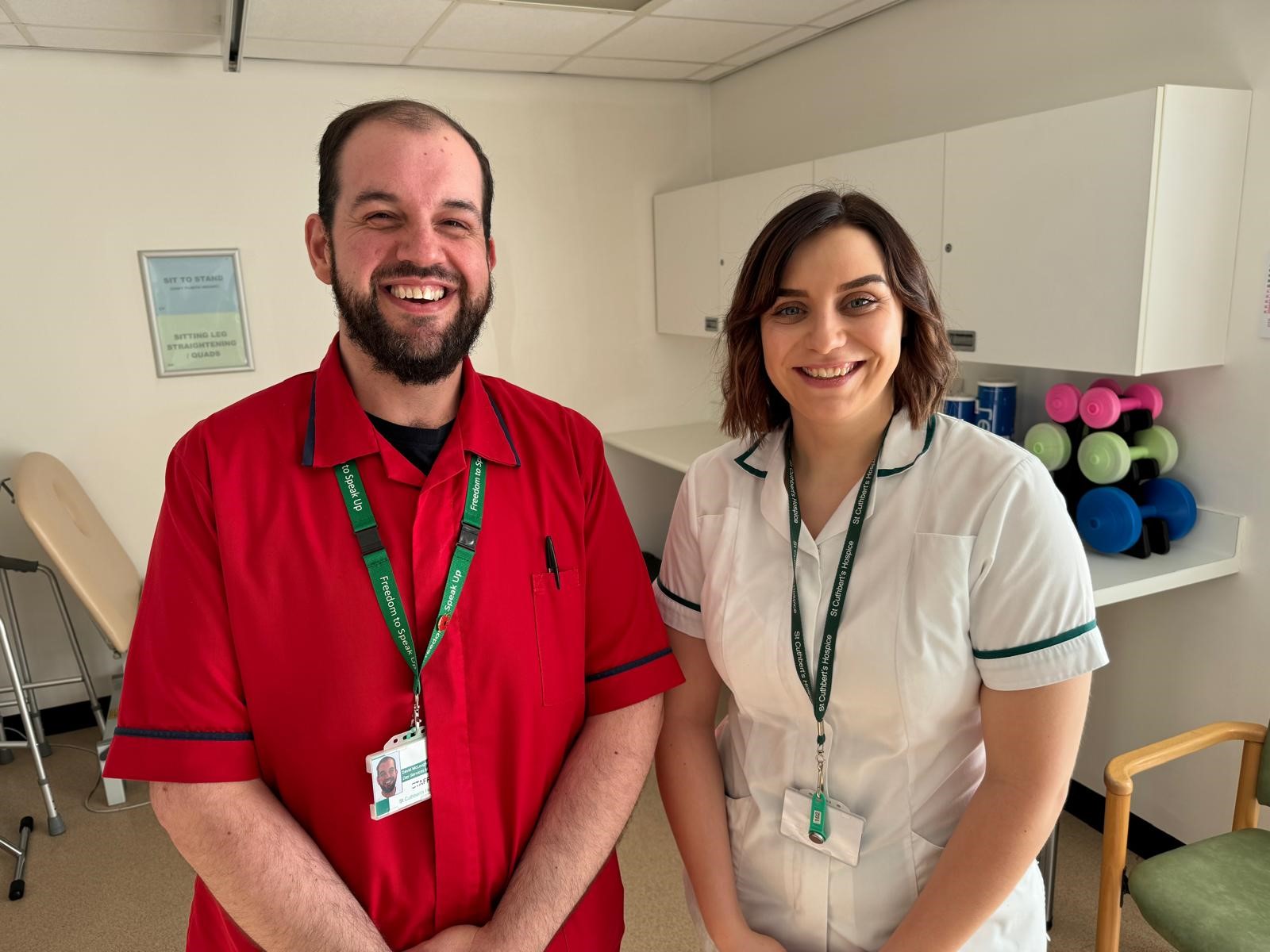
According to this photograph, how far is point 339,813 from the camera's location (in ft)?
3.79

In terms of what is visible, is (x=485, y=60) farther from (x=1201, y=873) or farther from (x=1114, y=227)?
(x=1201, y=873)

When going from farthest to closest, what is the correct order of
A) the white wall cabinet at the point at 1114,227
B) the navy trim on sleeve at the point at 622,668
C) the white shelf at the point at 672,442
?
the white shelf at the point at 672,442 < the white wall cabinet at the point at 1114,227 < the navy trim on sleeve at the point at 622,668

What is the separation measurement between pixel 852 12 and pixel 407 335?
110 inches

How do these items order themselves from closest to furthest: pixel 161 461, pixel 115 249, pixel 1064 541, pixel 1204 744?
pixel 1064 541, pixel 1204 744, pixel 115 249, pixel 161 461

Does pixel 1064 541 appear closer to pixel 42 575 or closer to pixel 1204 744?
pixel 1204 744

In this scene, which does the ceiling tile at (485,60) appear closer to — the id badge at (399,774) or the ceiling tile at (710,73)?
the ceiling tile at (710,73)

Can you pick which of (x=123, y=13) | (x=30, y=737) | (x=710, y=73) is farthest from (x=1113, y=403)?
(x=30, y=737)

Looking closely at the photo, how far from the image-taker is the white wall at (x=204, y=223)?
11.3 ft

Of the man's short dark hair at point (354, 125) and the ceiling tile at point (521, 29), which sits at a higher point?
the ceiling tile at point (521, 29)

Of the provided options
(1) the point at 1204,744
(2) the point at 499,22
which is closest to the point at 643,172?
(2) the point at 499,22

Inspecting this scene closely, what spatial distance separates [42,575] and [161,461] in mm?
656

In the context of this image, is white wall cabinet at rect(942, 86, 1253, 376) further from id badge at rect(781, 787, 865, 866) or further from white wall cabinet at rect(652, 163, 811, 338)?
id badge at rect(781, 787, 865, 866)

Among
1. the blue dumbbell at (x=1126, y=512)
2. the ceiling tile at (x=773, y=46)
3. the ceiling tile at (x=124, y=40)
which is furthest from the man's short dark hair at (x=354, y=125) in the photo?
the ceiling tile at (x=773, y=46)

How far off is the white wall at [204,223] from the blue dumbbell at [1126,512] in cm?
252
